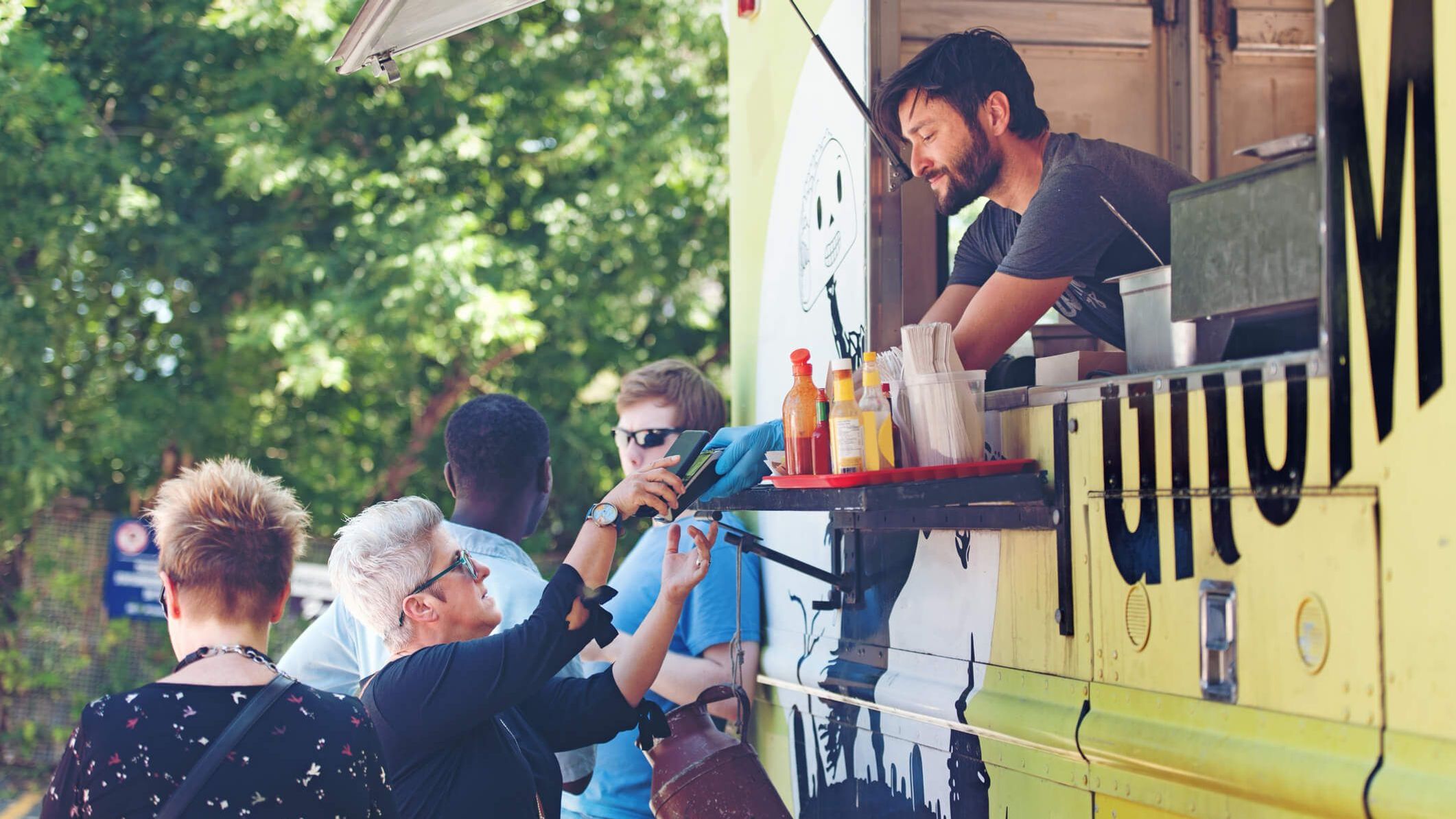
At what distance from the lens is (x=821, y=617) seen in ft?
11.3

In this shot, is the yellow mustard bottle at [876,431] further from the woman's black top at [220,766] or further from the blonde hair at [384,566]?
the woman's black top at [220,766]

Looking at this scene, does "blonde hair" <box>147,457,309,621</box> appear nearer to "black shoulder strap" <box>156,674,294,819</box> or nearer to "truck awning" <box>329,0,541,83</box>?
"black shoulder strap" <box>156,674,294,819</box>

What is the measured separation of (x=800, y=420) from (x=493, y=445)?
110cm

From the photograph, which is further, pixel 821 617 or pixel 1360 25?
pixel 821 617

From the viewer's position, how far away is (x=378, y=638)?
11.0 feet

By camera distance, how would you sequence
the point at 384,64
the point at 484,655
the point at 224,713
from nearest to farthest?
the point at 224,713 < the point at 484,655 < the point at 384,64

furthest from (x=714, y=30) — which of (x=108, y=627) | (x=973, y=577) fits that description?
(x=973, y=577)

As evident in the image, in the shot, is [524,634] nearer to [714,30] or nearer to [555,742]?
[555,742]

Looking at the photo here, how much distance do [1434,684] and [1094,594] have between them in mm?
697

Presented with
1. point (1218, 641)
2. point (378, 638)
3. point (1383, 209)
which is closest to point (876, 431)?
point (1218, 641)

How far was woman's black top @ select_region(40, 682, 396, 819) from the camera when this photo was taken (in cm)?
214

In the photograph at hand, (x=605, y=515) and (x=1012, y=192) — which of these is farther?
(x=1012, y=192)

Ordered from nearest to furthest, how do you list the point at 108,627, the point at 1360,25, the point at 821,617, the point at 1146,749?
the point at 1360,25 < the point at 1146,749 < the point at 821,617 < the point at 108,627

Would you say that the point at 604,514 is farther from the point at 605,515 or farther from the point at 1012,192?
the point at 1012,192
